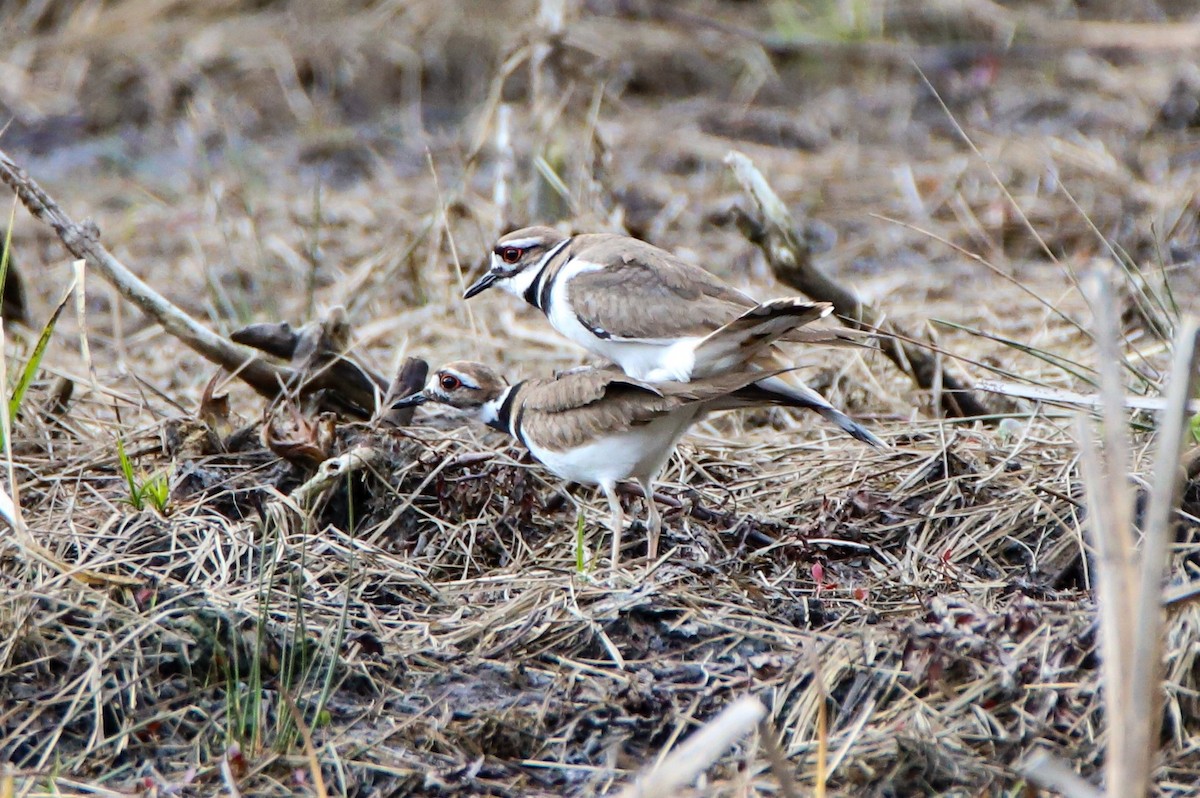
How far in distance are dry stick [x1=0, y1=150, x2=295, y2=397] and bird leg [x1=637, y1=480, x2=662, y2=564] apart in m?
1.61

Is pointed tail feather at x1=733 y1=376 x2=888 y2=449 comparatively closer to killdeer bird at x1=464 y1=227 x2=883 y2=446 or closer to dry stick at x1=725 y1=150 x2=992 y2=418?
killdeer bird at x1=464 y1=227 x2=883 y2=446

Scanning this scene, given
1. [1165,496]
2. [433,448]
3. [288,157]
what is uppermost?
[1165,496]

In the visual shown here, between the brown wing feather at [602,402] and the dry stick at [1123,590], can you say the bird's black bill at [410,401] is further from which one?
the dry stick at [1123,590]

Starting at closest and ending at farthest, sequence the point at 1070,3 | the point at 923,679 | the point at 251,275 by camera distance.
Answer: the point at 923,679
the point at 251,275
the point at 1070,3

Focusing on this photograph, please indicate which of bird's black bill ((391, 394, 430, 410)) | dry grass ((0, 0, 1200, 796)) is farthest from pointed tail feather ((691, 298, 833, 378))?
bird's black bill ((391, 394, 430, 410))

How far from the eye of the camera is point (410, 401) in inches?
210

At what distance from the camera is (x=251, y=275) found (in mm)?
8148

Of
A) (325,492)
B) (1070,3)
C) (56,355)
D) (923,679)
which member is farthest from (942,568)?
(1070,3)

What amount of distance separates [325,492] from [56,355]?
2.57 m

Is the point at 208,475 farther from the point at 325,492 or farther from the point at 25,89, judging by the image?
the point at 25,89

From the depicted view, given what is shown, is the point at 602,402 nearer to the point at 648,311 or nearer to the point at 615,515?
the point at 615,515

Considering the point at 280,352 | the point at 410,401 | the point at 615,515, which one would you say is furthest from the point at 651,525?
the point at 280,352

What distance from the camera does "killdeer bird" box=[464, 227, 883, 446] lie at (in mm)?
4895

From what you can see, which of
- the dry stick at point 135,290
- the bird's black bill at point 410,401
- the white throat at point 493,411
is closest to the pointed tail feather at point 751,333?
the white throat at point 493,411
